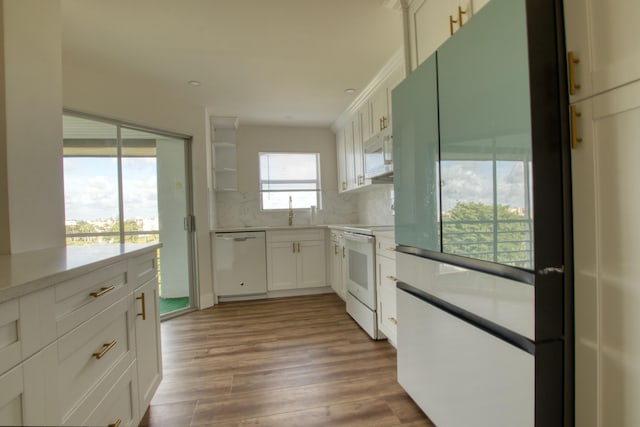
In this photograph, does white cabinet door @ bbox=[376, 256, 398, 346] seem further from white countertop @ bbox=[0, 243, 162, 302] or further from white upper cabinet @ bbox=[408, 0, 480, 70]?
white countertop @ bbox=[0, 243, 162, 302]

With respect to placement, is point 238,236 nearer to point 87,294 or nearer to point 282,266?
point 282,266

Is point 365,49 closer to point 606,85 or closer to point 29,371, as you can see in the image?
point 606,85

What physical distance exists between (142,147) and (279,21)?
6.67 feet

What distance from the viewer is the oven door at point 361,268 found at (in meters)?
2.52

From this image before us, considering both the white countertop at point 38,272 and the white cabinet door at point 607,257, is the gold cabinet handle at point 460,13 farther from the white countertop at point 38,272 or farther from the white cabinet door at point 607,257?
the white countertop at point 38,272

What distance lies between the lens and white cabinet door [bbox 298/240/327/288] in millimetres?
3990

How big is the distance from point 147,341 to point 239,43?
7.00 feet

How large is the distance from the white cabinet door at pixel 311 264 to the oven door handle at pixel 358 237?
98cm

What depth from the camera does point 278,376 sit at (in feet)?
6.63

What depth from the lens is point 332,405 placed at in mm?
1698

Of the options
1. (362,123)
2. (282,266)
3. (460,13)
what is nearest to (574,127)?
(460,13)

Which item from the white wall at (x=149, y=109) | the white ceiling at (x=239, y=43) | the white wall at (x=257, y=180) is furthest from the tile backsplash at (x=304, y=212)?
the white ceiling at (x=239, y=43)

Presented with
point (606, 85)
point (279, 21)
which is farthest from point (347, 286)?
point (606, 85)

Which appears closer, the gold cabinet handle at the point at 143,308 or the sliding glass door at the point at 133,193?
the gold cabinet handle at the point at 143,308
